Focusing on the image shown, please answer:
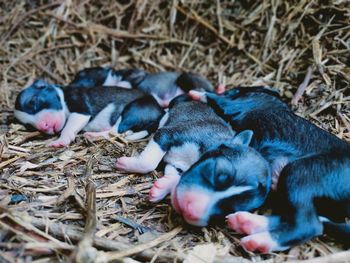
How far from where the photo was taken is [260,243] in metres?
2.61

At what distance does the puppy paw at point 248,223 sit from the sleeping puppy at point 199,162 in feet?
0.27

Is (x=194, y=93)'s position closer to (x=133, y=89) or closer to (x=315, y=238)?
(x=133, y=89)

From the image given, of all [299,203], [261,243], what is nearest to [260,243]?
[261,243]

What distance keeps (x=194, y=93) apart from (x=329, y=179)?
5.58ft

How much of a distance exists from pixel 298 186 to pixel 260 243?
0.40 meters

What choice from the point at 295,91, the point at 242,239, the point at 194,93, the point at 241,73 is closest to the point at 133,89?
the point at 194,93

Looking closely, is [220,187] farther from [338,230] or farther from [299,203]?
[338,230]

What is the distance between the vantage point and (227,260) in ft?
8.52

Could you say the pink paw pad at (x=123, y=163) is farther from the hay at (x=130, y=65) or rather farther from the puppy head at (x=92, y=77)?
the puppy head at (x=92, y=77)

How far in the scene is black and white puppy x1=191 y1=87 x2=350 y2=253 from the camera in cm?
264

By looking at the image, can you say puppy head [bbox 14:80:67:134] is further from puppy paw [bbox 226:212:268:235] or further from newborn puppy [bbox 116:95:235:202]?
puppy paw [bbox 226:212:268:235]

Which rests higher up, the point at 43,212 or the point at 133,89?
the point at 133,89

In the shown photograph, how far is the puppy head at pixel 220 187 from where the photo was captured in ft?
8.80

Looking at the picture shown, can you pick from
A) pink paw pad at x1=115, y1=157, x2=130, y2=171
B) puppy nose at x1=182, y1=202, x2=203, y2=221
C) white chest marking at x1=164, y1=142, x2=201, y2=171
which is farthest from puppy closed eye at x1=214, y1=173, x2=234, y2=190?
pink paw pad at x1=115, y1=157, x2=130, y2=171
